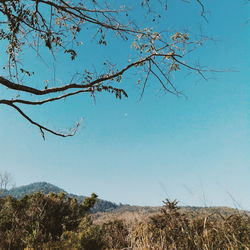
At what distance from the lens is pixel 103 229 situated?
9.45 metres

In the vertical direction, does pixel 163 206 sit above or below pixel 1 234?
above

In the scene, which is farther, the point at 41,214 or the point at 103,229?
the point at 41,214

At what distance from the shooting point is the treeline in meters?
2.84

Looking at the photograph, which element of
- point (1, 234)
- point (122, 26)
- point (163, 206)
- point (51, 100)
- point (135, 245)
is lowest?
point (1, 234)

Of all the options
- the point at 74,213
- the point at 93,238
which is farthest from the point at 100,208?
the point at 93,238

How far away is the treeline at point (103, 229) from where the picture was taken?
2.84 meters

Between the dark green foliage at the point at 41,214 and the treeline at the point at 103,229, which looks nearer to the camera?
the treeline at the point at 103,229

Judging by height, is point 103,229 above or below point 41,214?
below

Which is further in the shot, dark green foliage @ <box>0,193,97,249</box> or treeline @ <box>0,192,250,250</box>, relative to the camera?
dark green foliage @ <box>0,193,97,249</box>

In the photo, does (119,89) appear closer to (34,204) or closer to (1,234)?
(1,234)

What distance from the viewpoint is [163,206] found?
190 inches

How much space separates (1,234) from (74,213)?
14.9ft

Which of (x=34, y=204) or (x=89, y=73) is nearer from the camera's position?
(x=89, y=73)

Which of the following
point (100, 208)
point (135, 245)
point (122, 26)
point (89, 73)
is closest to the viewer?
point (135, 245)
